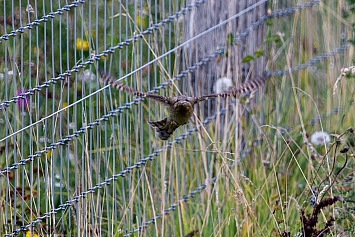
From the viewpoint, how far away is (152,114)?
462 centimetres

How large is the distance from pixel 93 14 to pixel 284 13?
138cm

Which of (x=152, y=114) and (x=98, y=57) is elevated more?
(x=98, y=57)

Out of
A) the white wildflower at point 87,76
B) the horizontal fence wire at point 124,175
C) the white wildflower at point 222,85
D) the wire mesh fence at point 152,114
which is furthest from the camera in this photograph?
the white wildflower at point 222,85

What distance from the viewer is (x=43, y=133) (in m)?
3.76

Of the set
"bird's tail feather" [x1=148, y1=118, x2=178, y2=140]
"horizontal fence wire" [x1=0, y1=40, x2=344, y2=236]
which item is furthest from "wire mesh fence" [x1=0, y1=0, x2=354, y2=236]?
"bird's tail feather" [x1=148, y1=118, x2=178, y2=140]

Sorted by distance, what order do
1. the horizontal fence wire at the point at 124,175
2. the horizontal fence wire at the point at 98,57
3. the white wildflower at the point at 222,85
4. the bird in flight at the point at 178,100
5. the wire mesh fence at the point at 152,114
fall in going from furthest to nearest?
the white wildflower at the point at 222,85, the wire mesh fence at the point at 152,114, the horizontal fence wire at the point at 124,175, the horizontal fence wire at the point at 98,57, the bird in flight at the point at 178,100

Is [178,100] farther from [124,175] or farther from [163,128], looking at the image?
[124,175]

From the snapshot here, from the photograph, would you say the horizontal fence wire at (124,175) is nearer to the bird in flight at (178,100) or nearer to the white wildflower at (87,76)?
the white wildflower at (87,76)

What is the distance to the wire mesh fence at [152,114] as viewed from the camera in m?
3.57

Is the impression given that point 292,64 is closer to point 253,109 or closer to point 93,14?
point 253,109

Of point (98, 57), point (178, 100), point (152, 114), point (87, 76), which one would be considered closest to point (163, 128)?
point (178, 100)

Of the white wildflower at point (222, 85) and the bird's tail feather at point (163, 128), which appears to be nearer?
the bird's tail feather at point (163, 128)

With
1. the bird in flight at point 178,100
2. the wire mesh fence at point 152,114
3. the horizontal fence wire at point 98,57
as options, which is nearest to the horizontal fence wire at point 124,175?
the wire mesh fence at point 152,114

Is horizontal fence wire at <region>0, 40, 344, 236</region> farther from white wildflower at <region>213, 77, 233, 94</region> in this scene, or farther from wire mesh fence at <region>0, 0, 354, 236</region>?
white wildflower at <region>213, 77, 233, 94</region>
